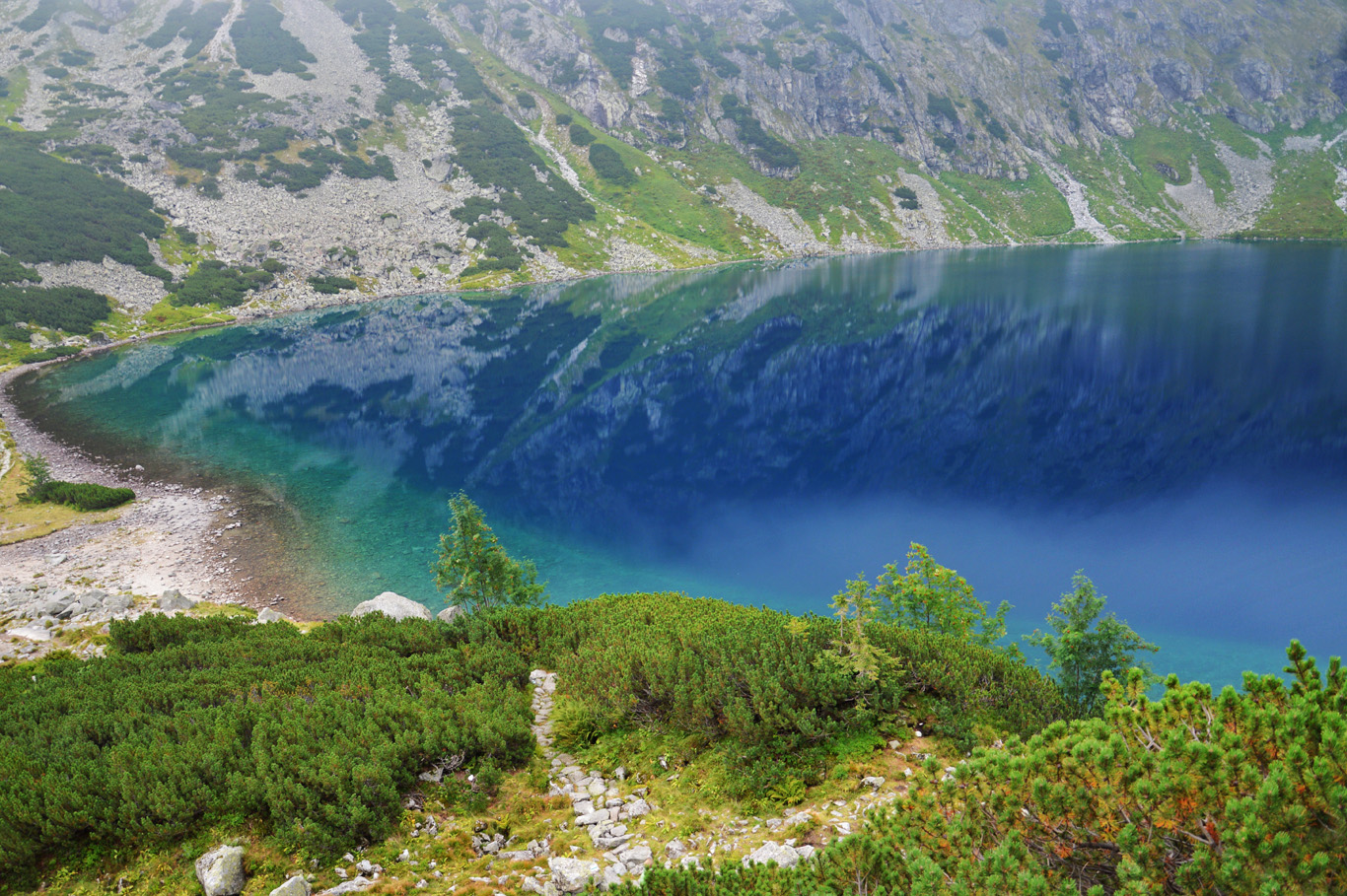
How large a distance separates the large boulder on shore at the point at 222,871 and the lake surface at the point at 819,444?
66.2 ft

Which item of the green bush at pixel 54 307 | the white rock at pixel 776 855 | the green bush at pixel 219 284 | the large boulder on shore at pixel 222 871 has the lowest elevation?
the large boulder on shore at pixel 222 871

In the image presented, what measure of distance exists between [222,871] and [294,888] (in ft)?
4.91

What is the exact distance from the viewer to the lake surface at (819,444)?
29.5 meters

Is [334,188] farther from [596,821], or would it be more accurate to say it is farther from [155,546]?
[596,821]

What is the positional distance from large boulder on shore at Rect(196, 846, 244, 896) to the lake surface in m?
→ 20.2

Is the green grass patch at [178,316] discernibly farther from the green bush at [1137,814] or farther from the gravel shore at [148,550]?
the green bush at [1137,814]

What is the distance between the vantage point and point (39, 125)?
12756 cm

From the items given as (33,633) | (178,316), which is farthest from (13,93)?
(33,633)

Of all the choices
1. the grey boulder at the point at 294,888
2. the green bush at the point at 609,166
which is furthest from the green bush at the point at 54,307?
the green bush at the point at 609,166

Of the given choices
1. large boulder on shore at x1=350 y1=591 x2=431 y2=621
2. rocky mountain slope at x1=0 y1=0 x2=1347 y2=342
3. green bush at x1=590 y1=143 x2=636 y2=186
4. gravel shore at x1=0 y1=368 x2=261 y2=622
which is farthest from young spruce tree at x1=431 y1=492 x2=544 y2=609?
green bush at x1=590 y1=143 x2=636 y2=186

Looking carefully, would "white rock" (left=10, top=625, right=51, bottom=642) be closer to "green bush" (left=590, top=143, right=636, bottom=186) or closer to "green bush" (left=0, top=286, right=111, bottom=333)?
"green bush" (left=0, top=286, right=111, bottom=333)

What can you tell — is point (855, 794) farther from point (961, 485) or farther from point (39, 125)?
point (39, 125)

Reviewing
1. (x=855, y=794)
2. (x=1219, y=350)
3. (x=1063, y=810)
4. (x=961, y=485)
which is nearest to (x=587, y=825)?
(x=855, y=794)

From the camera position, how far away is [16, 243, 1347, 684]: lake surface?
29531 mm
